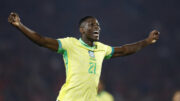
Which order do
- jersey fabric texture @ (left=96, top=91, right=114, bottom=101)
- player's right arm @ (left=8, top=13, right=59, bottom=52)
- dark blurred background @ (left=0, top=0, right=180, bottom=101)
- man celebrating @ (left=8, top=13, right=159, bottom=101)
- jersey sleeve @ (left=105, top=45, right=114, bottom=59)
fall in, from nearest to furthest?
player's right arm @ (left=8, top=13, right=59, bottom=52)
man celebrating @ (left=8, top=13, right=159, bottom=101)
jersey sleeve @ (left=105, top=45, right=114, bottom=59)
jersey fabric texture @ (left=96, top=91, right=114, bottom=101)
dark blurred background @ (left=0, top=0, right=180, bottom=101)

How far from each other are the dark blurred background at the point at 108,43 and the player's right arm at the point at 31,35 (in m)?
4.44

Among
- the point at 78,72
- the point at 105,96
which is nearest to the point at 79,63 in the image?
the point at 78,72

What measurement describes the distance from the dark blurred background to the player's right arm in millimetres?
4437

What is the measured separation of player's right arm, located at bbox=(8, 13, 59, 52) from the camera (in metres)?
2.93

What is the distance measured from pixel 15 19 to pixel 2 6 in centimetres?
478

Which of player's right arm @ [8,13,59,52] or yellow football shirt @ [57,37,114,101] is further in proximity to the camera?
yellow football shirt @ [57,37,114,101]

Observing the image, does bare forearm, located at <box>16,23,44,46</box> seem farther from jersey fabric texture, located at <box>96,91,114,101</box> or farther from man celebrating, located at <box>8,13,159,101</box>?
jersey fabric texture, located at <box>96,91,114,101</box>

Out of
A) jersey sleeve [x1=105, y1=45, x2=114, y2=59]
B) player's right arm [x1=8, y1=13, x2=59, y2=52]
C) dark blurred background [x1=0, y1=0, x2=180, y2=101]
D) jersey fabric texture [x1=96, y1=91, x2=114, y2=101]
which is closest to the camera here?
player's right arm [x1=8, y1=13, x2=59, y2=52]

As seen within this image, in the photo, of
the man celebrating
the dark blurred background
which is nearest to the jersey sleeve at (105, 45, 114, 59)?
the man celebrating

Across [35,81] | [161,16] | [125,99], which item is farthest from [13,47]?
[161,16]

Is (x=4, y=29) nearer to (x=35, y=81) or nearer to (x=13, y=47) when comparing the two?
(x=13, y=47)

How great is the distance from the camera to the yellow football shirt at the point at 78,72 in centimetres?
328

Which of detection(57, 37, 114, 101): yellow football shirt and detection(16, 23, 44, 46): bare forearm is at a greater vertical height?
detection(16, 23, 44, 46): bare forearm

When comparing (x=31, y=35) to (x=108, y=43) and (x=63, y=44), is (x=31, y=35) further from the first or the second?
(x=108, y=43)
